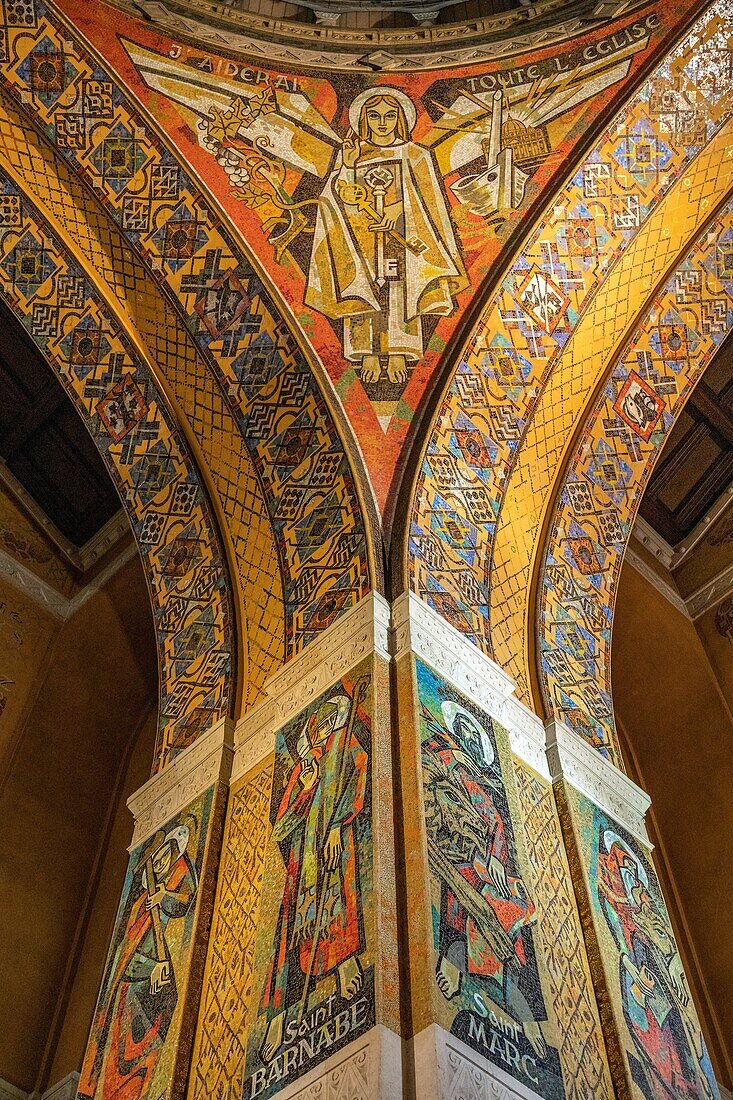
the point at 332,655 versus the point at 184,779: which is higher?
the point at 332,655

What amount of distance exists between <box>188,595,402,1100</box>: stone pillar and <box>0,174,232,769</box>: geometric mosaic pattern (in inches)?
30.9

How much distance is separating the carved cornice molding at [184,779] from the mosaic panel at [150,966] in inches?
2.1

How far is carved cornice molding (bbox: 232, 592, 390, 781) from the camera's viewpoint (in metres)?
4.46

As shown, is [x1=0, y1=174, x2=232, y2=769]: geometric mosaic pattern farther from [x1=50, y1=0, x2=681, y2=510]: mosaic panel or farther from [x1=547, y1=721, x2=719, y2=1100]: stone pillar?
[x1=547, y1=721, x2=719, y2=1100]: stone pillar

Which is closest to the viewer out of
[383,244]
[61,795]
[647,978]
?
[647,978]

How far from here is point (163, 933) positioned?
4.13 metres

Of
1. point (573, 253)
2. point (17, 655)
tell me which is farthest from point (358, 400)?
point (17, 655)

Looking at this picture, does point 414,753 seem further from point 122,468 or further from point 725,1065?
point 725,1065

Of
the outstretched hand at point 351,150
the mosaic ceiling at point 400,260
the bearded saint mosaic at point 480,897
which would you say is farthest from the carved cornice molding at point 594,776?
the outstretched hand at point 351,150

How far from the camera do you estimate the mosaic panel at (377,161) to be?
5477 mm

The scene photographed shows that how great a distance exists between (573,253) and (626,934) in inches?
114

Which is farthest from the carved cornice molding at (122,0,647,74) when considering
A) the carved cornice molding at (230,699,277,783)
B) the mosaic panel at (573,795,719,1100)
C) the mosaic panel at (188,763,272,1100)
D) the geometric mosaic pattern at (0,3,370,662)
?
the mosaic panel at (573,795,719,1100)

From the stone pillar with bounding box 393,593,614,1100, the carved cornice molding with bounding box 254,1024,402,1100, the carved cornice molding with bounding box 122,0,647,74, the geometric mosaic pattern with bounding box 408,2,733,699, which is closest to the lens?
the carved cornice molding with bounding box 254,1024,402,1100

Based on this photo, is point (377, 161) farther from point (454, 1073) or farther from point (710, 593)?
point (454, 1073)
